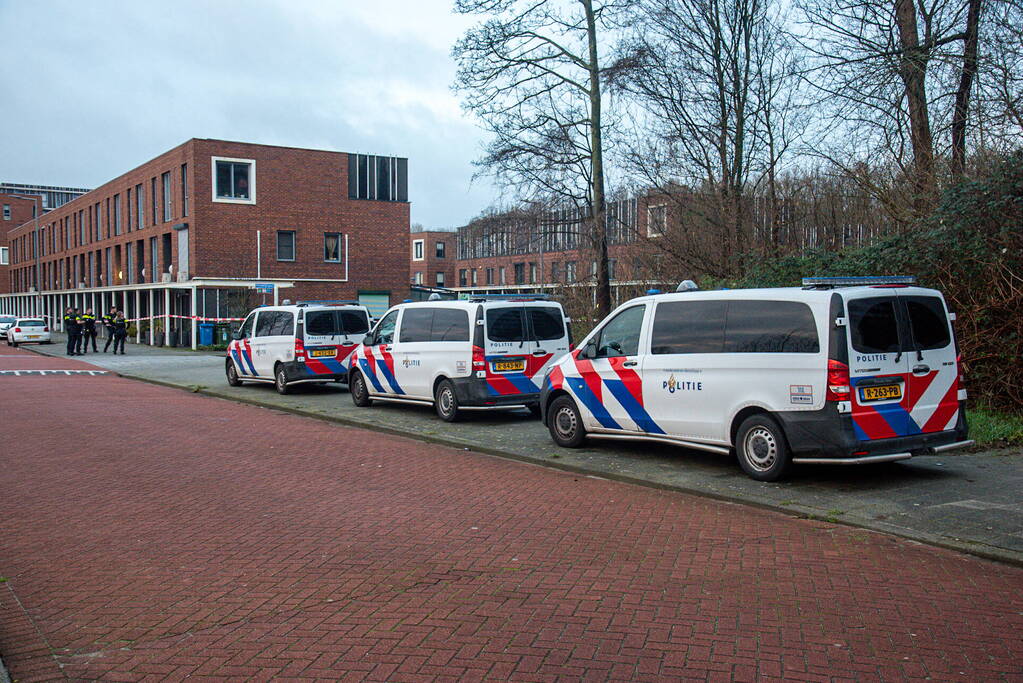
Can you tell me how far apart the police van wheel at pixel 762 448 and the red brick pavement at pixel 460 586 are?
2.82 ft

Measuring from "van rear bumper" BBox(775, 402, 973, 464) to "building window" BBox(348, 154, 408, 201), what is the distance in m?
41.7

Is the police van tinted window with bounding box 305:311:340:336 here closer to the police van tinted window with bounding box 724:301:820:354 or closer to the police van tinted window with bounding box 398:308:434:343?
the police van tinted window with bounding box 398:308:434:343

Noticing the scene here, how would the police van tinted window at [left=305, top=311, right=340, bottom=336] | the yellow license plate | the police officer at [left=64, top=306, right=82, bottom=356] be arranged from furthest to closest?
1. the police officer at [left=64, top=306, right=82, bottom=356]
2. the police van tinted window at [left=305, top=311, right=340, bottom=336]
3. the yellow license plate

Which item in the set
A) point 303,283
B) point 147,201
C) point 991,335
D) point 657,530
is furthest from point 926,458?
point 147,201

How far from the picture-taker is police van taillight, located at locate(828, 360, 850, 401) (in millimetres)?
7953

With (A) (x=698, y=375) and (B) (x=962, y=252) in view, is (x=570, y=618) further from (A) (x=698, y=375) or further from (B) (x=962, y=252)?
(B) (x=962, y=252)

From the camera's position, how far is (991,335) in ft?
37.8

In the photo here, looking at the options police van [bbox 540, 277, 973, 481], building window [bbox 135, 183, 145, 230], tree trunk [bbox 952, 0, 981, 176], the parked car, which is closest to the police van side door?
police van [bbox 540, 277, 973, 481]

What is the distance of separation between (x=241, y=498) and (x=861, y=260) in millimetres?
9683

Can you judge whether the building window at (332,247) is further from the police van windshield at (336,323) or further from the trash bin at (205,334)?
the police van windshield at (336,323)

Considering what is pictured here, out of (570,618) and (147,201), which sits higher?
(147,201)

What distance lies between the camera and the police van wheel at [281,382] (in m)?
18.0

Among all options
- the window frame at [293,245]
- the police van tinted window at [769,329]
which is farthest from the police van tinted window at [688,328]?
the window frame at [293,245]

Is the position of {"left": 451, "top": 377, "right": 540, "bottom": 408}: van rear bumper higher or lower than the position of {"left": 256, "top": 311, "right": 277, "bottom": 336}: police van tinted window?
lower
